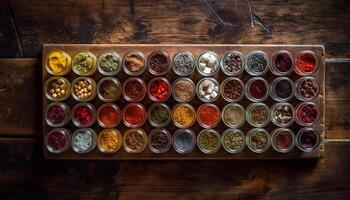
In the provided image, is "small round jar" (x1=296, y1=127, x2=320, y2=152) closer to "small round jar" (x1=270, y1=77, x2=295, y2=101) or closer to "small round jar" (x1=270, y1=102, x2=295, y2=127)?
"small round jar" (x1=270, y1=102, x2=295, y2=127)

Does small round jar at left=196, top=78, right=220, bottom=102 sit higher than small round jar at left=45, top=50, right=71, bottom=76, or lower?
lower

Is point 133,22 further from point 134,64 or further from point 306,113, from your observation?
point 306,113

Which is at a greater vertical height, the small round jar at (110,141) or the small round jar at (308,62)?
the small round jar at (308,62)

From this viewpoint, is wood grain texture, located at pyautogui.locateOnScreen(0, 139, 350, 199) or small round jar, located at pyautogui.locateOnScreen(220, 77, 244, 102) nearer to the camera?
small round jar, located at pyautogui.locateOnScreen(220, 77, 244, 102)

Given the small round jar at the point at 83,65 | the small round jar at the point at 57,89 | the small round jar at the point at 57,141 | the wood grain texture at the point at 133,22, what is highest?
the wood grain texture at the point at 133,22

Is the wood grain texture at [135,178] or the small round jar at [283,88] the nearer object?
the small round jar at [283,88]

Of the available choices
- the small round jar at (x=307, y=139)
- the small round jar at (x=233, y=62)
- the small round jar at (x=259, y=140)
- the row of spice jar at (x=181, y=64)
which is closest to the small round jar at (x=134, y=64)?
the row of spice jar at (x=181, y=64)

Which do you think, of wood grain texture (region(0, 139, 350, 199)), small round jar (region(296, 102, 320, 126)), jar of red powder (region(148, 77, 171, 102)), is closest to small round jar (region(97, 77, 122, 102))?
jar of red powder (region(148, 77, 171, 102))

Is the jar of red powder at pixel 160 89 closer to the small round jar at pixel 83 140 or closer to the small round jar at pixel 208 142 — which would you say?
the small round jar at pixel 208 142

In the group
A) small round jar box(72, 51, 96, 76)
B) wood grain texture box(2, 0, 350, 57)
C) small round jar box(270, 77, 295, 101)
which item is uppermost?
wood grain texture box(2, 0, 350, 57)
